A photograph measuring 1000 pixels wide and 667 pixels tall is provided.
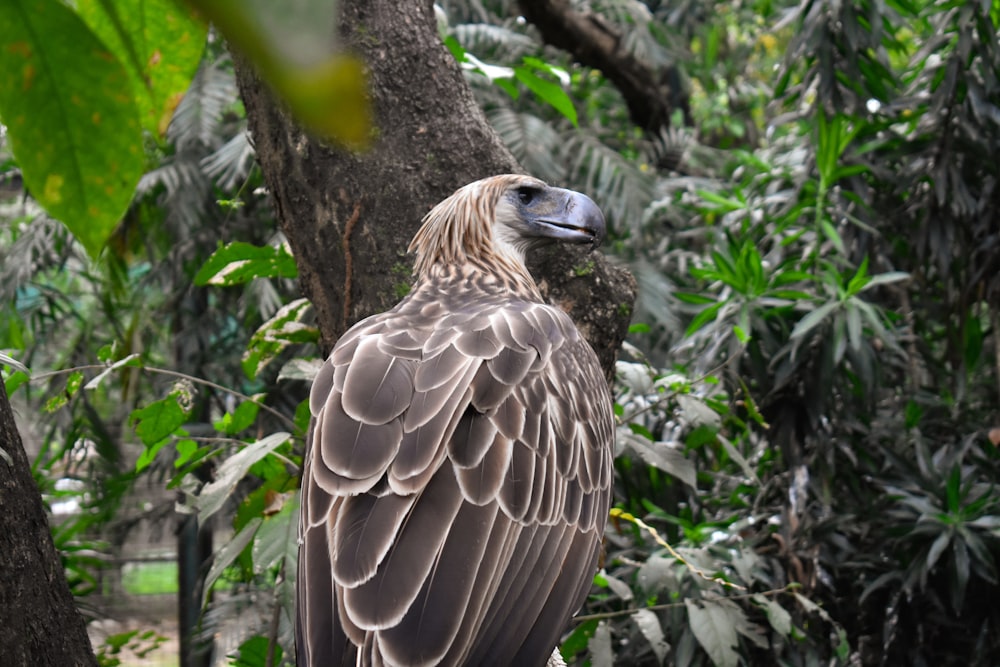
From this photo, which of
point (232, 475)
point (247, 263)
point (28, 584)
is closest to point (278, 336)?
point (247, 263)

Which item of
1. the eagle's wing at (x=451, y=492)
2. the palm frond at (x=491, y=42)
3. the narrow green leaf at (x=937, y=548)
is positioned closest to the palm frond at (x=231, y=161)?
the palm frond at (x=491, y=42)

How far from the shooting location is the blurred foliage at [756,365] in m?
2.74

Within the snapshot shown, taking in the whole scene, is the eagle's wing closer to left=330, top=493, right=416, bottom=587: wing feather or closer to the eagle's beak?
left=330, top=493, right=416, bottom=587: wing feather

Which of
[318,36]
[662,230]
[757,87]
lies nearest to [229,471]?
[318,36]

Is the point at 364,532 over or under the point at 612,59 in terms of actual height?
under

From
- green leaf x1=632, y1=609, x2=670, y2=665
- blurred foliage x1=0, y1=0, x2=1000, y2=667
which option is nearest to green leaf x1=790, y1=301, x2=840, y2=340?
blurred foliage x1=0, y1=0, x2=1000, y2=667

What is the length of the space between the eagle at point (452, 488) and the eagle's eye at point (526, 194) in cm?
38

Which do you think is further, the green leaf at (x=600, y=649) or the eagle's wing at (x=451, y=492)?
the green leaf at (x=600, y=649)

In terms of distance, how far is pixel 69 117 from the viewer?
41 centimetres

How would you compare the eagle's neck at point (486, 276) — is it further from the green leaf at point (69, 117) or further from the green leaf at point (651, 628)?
the green leaf at point (69, 117)

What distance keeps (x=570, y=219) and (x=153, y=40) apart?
195cm

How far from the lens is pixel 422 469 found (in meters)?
1.64

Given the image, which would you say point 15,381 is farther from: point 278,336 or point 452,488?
point 452,488

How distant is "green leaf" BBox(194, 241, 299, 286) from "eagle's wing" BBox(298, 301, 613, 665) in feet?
2.27
